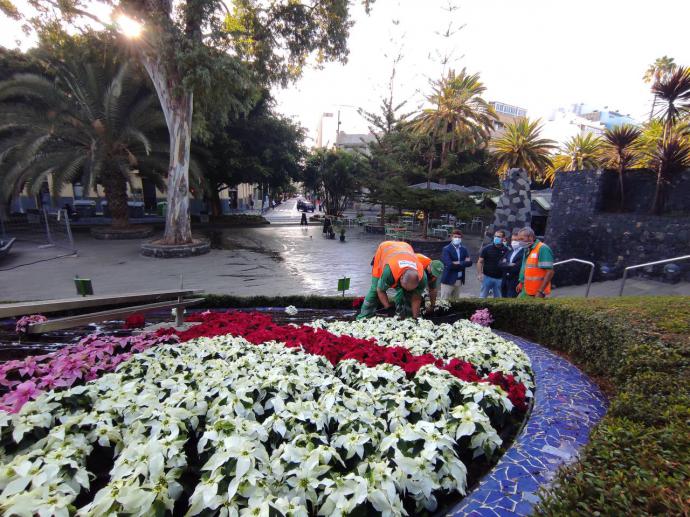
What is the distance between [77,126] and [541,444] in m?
19.6

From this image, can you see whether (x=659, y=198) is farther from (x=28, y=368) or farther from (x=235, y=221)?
(x=235, y=221)

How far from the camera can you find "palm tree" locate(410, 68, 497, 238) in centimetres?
2191

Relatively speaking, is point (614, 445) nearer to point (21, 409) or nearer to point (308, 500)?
point (308, 500)

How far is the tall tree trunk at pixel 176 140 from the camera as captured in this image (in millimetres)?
12508

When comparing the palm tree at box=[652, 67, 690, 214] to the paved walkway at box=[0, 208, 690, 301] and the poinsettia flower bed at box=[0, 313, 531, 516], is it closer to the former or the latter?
the paved walkway at box=[0, 208, 690, 301]

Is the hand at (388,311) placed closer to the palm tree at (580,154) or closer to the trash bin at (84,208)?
the palm tree at (580,154)

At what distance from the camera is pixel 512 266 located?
6746 millimetres

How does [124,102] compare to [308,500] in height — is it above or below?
above

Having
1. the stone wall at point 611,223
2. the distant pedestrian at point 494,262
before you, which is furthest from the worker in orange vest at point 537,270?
the stone wall at point 611,223

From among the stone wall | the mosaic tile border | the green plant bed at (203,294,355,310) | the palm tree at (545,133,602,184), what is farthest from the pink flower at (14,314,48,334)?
the palm tree at (545,133,602,184)

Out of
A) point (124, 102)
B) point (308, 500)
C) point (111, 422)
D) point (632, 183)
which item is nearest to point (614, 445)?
point (308, 500)

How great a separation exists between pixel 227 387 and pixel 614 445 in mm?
2177

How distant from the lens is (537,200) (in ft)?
61.8

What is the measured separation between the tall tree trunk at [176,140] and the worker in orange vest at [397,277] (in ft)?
34.4
